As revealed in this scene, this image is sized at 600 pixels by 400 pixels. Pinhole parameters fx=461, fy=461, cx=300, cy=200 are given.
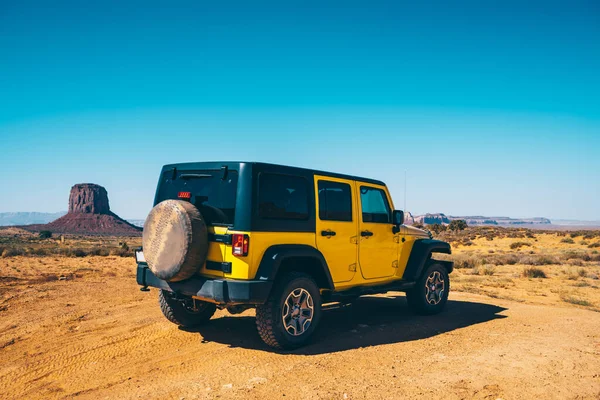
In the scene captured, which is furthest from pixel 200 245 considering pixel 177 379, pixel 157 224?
pixel 177 379

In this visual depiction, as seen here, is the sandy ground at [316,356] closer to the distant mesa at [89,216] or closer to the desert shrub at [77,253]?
the desert shrub at [77,253]

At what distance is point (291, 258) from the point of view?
585 cm

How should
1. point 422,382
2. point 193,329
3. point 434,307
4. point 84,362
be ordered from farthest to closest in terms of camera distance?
point 434,307 → point 193,329 → point 84,362 → point 422,382

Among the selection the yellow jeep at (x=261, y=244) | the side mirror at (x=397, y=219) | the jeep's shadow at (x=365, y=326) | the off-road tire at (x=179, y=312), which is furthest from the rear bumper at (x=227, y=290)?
the side mirror at (x=397, y=219)

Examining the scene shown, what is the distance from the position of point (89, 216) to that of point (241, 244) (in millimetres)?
152091

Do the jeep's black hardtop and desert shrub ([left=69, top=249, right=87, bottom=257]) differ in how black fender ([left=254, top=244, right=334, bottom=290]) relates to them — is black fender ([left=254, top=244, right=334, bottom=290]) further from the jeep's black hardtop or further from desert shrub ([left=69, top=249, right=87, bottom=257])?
desert shrub ([left=69, top=249, right=87, bottom=257])

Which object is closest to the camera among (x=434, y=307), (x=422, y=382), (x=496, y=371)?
(x=422, y=382)

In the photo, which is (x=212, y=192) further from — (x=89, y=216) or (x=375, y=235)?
(x=89, y=216)

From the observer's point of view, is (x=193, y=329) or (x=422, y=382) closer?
(x=422, y=382)

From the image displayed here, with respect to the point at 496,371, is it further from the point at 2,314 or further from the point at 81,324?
the point at 2,314

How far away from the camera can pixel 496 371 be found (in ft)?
16.6

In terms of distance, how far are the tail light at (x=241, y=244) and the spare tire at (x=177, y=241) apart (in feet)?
1.36

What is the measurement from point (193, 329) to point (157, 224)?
2137 mm

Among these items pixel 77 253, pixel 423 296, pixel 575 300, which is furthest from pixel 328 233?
pixel 77 253
